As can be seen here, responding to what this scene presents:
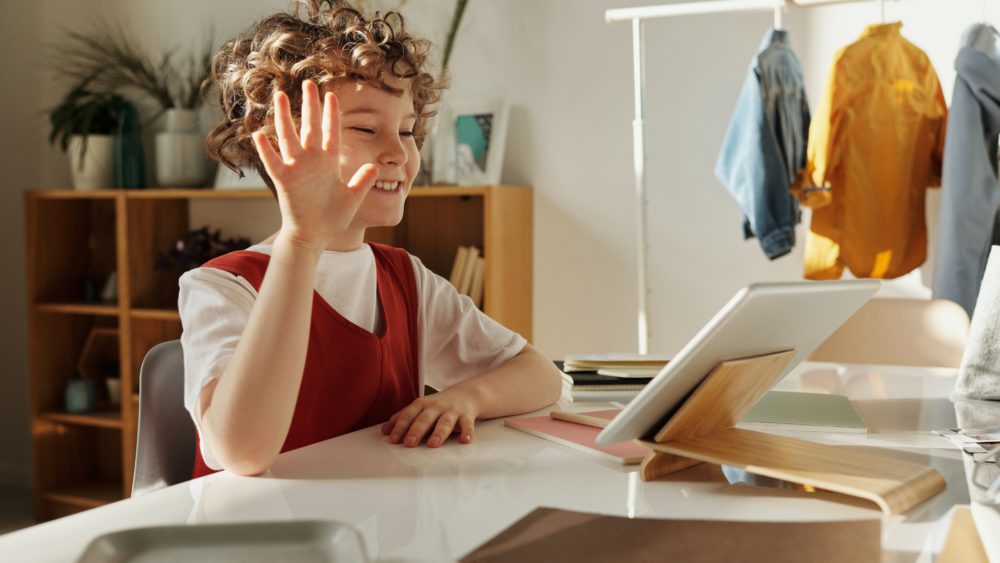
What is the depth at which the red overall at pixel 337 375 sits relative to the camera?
1.23 m

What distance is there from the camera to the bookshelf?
3.23 meters

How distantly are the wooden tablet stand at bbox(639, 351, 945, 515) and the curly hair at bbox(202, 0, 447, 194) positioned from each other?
24.1 inches

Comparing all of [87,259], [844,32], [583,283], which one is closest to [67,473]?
[87,259]

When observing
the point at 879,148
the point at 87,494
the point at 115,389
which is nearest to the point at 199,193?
the point at 115,389

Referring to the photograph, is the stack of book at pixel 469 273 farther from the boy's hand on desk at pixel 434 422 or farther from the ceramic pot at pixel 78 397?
the boy's hand on desk at pixel 434 422

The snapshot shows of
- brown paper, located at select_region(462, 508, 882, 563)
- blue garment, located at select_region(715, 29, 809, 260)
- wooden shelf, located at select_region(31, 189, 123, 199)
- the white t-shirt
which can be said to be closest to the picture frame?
blue garment, located at select_region(715, 29, 809, 260)

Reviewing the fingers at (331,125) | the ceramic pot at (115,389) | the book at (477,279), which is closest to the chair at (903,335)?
the book at (477,279)

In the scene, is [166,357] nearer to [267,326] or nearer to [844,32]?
[267,326]

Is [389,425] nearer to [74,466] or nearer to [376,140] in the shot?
[376,140]

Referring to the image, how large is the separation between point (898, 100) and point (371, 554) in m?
2.31

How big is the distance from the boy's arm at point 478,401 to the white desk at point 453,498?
26mm

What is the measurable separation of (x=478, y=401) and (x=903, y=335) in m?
1.33

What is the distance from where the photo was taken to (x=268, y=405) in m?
0.95

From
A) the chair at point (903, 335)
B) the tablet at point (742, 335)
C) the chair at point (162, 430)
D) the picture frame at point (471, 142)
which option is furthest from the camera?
the picture frame at point (471, 142)
